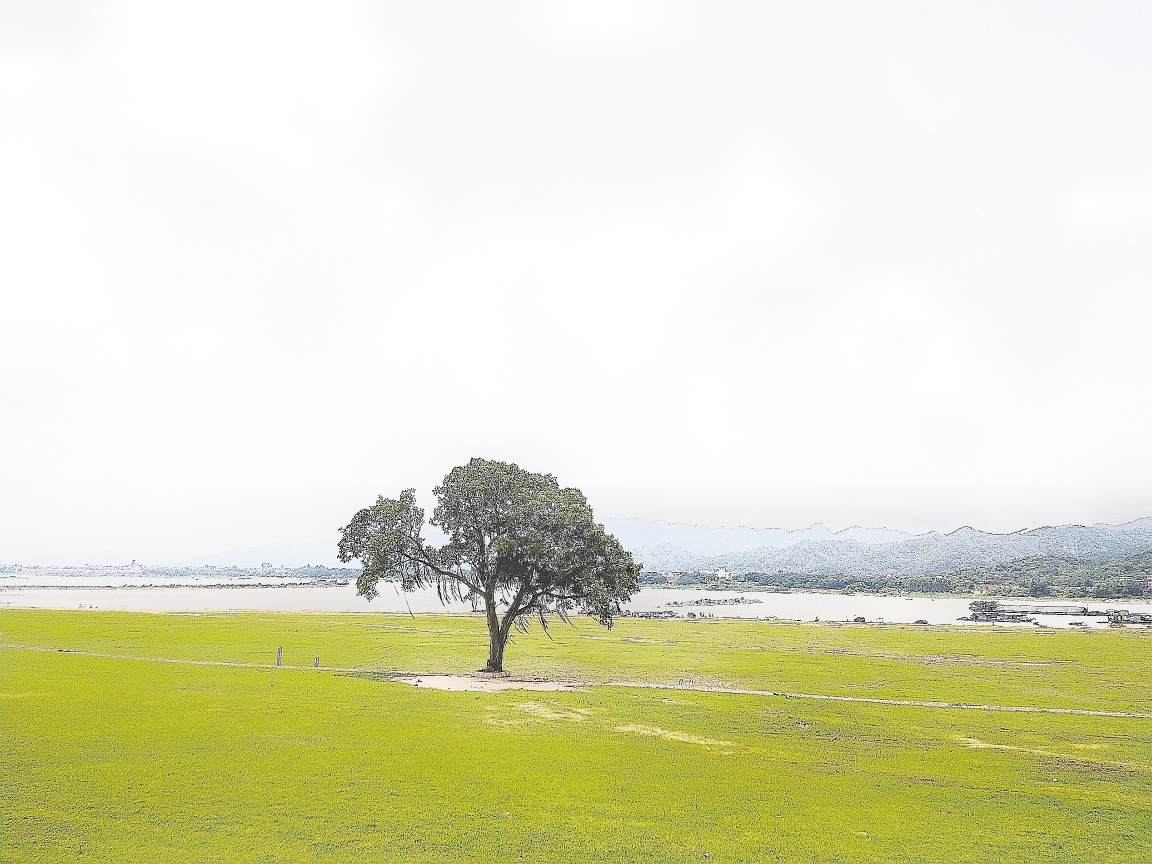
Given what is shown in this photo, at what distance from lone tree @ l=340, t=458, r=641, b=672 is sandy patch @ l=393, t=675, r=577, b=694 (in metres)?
2.44

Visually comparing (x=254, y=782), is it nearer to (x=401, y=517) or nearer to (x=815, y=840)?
(x=815, y=840)

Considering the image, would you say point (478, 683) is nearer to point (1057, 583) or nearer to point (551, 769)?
point (551, 769)

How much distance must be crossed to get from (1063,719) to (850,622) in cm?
6525

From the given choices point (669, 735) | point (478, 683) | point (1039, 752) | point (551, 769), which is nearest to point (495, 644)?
point (478, 683)

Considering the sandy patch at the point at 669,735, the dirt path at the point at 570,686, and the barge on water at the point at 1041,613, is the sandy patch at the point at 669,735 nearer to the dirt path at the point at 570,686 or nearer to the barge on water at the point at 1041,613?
the dirt path at the point at 570,686

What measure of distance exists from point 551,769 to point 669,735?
18.1ft

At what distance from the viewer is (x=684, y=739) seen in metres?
20.7

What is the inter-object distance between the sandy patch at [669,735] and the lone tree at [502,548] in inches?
406

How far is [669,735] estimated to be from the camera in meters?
21.2

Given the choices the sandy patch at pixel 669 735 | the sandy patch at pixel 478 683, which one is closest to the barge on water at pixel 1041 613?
the sandy patch at pixel 478 683

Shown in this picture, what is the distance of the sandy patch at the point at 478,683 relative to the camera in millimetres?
29297

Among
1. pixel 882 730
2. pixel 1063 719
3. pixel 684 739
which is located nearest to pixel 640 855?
pixel 684 739

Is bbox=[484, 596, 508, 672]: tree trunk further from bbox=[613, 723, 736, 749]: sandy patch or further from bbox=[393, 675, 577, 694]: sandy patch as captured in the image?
bbox=[613, 723, 736, 749]: sandy patch

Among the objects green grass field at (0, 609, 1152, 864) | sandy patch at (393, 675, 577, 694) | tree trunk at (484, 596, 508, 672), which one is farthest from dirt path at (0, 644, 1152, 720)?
tree trunk at (484, 596, 508, 672)
